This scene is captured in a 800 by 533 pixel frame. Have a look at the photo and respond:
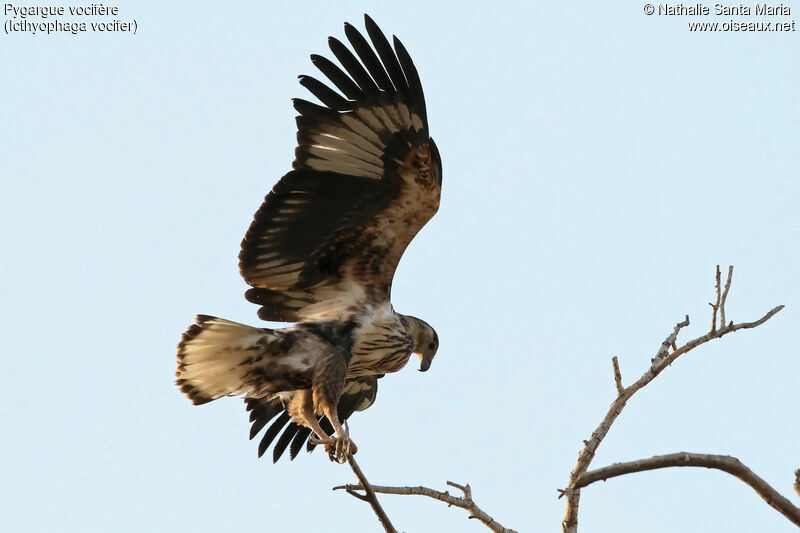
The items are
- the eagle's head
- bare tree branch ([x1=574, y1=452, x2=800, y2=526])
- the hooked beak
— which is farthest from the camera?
the hooked beak

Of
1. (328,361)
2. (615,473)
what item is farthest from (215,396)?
(615,473)

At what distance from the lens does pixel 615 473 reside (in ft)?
10.6

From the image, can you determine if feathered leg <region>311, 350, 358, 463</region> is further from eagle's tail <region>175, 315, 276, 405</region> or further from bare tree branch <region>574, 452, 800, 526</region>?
bare tree branch <region>574, 452, 800, 526</region>

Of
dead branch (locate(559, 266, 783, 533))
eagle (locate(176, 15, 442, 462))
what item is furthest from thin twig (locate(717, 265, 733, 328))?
eagle (locate(176, 15, 442, 462))

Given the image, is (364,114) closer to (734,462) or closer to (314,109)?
(314,109)

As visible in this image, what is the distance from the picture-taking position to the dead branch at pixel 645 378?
422 cm

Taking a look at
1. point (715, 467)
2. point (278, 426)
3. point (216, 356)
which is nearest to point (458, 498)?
point (715, 467)

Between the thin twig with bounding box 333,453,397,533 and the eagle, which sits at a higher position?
the eagle

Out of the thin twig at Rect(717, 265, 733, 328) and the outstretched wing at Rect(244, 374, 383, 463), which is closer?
the thin twig at Rect(717, 265, 733, 328)

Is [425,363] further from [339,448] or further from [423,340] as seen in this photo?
[339,448]

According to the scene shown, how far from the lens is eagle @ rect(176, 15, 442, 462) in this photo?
5.95m

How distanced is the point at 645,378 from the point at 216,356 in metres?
2.67

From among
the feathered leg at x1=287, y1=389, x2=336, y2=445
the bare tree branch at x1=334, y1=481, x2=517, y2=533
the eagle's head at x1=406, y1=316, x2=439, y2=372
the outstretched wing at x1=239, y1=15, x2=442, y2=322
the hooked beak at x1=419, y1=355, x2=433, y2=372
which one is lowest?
the bare tree branch at x1=334, y1=481, x2=517, y2=533

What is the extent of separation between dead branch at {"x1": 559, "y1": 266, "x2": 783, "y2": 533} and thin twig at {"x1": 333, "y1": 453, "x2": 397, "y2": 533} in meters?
0.72
